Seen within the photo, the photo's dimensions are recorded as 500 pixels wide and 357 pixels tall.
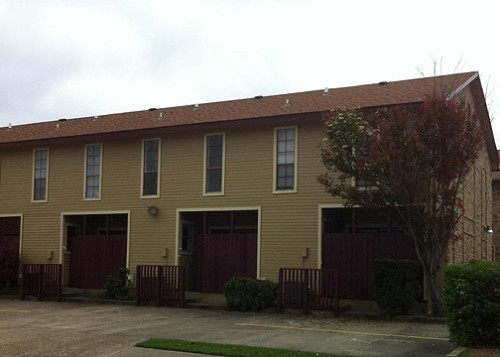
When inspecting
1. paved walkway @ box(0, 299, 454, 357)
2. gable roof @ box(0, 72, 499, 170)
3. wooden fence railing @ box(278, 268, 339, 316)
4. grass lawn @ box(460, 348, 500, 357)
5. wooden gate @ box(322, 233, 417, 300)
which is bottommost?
paved walkway @ box(0, 299, 454, 357)

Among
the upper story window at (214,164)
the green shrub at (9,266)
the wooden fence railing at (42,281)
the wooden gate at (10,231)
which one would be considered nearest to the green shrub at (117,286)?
the wooden fence railing at (42,281)

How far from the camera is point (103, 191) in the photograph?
74.8 feet

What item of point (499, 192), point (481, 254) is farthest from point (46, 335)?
point (499, 192)

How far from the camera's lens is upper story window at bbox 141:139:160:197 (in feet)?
71.7

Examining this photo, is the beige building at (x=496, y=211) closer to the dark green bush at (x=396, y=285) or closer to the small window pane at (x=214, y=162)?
the small window pane at (x=214, y=162)

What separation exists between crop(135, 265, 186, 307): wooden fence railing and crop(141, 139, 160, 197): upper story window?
2.99 metres

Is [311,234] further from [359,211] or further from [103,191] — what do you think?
A: [103,191]

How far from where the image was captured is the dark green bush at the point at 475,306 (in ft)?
35.7

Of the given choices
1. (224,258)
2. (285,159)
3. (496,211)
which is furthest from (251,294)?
(496,211)

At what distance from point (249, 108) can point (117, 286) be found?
279 inches

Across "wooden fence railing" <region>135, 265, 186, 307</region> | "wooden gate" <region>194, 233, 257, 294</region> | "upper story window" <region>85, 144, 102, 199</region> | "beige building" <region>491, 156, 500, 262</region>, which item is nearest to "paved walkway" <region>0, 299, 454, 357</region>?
"wooden fence railing" <region>135, 265, 186, 307</region>

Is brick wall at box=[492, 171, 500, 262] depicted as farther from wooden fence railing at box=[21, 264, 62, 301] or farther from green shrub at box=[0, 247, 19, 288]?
green shrub at box=[0, 247, 19, 288]

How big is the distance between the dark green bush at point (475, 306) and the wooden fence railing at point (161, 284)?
982 centimetres

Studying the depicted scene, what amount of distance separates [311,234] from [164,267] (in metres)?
4.57
